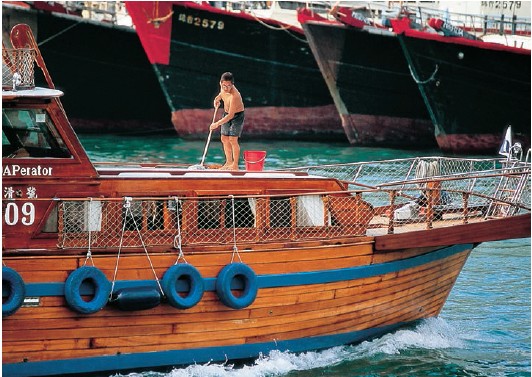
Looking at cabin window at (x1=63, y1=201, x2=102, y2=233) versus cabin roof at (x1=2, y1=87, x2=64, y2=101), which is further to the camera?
cabin window at (x1=63, y1=201, x2=102, y2=233)

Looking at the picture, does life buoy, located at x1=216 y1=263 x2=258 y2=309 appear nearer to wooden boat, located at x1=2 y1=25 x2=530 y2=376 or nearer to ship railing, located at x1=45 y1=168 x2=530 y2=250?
wooden boat, located at x1=2 y1=25 x2=530 y2=376

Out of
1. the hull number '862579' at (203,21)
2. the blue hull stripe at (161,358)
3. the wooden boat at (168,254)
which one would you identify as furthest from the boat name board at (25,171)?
the hull number '862579' at (203,21)

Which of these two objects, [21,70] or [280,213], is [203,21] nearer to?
[280,213]

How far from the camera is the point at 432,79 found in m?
32.6

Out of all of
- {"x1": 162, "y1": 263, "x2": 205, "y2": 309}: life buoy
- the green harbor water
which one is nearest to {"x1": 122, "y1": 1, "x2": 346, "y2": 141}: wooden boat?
the green harbor water

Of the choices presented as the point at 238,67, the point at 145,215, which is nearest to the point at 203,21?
the point at 238,67

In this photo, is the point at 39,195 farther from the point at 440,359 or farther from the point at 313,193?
the point at 440,359

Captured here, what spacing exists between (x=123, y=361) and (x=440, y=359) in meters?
4.05

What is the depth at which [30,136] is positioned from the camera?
39.8ft

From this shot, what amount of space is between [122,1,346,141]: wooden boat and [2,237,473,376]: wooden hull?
887 inches

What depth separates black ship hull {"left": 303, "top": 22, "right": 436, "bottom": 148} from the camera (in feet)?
113

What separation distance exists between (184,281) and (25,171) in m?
2.01

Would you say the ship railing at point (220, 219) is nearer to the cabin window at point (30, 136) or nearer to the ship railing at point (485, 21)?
the cabin window at point (30, 136)

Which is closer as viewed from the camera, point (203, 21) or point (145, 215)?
point (145, 215)
